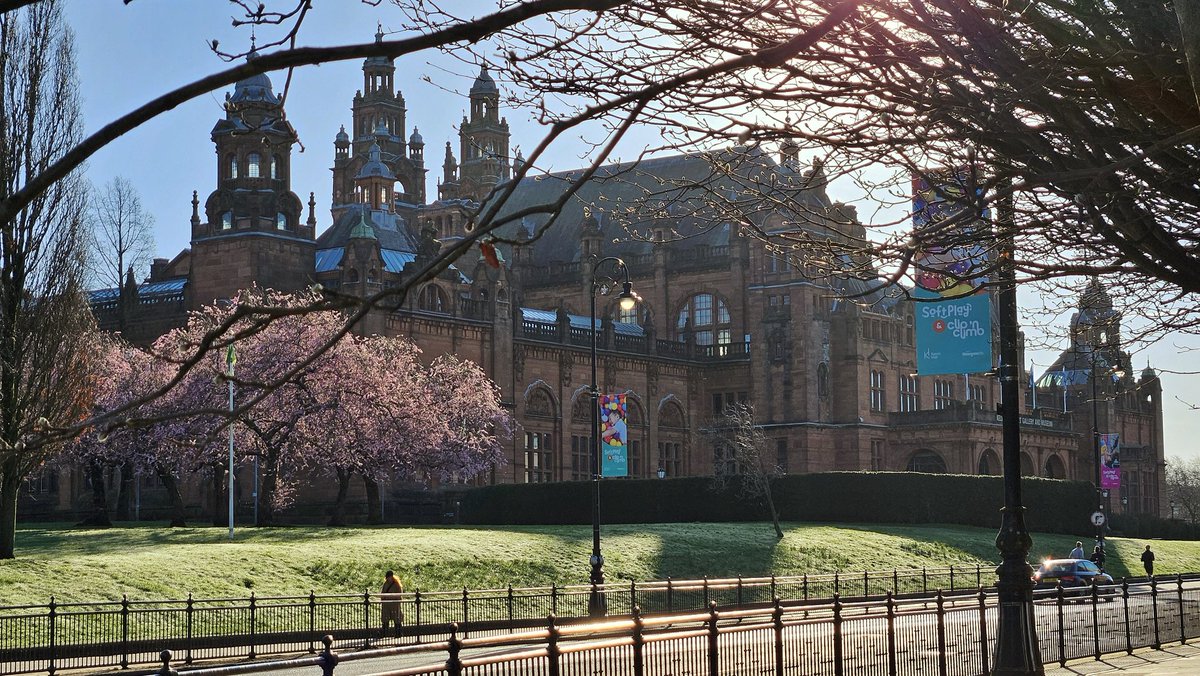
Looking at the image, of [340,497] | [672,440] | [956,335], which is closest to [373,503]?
[340,497]

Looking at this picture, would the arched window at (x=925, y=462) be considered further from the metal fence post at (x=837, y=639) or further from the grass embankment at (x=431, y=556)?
the metal fence post at (x=837, y=639)

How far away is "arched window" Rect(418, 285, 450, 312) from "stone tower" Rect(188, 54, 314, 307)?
523 centimetres

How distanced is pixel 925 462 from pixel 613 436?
3044cm

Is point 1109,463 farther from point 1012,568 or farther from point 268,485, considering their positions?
point 1012,568

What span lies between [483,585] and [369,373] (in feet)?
55.3

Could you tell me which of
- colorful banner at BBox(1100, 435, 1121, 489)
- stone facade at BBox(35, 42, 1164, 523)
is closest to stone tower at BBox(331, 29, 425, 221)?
stone facade at BBox(35, 42, 1164, 523)

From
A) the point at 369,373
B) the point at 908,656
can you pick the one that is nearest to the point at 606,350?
the point at 369,373

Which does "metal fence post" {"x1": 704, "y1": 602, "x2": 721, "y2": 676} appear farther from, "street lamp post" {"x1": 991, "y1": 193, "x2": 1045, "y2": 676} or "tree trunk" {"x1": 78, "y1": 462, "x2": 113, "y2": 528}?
"tree trunk" {"x1": 78, "y1": 462, "x2": 113, "y2": 528}

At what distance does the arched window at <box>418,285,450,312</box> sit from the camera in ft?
226

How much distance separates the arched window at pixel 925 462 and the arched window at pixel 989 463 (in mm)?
2535

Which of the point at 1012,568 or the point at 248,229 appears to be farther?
the point at 248,229

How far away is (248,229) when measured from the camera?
66.2 metres

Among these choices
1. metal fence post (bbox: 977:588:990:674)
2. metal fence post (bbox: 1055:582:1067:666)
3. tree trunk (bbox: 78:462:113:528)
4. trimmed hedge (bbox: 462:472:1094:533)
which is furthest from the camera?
trimmed hedge (bbox: 462:472:1094:533)

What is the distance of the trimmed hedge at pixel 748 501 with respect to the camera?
63.8 metres
